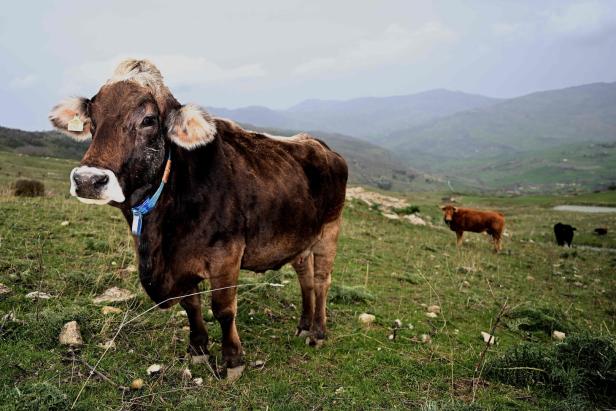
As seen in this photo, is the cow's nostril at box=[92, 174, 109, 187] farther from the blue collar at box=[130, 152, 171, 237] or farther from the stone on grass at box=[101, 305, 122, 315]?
the stone on grass at box=[101, 305, 122, 315]

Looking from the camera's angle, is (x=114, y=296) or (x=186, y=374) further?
A: (x=114, y=296)

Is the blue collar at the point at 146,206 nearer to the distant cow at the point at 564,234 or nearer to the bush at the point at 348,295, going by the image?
the bush at the point at 348,295

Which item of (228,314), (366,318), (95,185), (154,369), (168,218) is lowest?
(366,318)

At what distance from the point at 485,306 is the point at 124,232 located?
808 cm

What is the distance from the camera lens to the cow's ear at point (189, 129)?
167 inches

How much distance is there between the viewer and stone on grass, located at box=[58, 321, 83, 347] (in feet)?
16.3

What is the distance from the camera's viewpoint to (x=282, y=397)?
4637 millimetres

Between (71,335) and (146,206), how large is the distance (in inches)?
75.9

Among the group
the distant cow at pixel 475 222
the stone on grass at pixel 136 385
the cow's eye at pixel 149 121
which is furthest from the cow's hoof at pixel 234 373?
the distant cow at pixel 475 222

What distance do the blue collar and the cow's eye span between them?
40cm

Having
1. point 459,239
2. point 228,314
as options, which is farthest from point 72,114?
point 459,239

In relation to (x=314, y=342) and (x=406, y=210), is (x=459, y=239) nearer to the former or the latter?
(x=406, y=210)

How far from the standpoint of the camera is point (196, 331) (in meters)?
5.33

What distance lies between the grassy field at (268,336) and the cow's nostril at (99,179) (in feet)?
6.28
